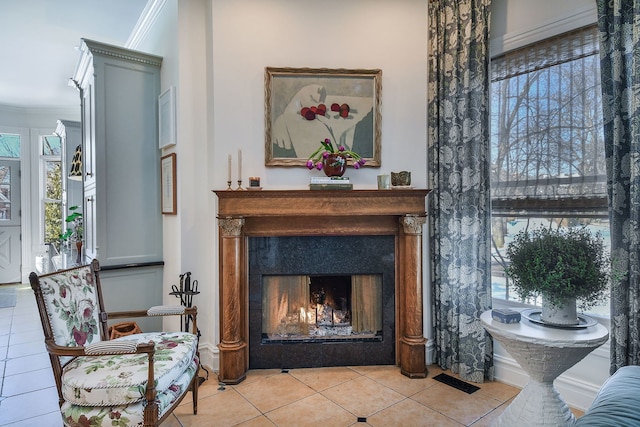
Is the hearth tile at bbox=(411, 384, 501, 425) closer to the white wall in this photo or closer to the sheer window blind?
the sheer window blind

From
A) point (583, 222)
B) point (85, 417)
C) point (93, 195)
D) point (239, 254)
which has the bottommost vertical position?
point (85, 417)

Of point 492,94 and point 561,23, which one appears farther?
point 492,94

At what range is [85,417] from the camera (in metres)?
1.71

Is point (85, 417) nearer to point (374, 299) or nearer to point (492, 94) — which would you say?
point (374, 299)

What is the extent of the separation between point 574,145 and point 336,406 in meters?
2.22

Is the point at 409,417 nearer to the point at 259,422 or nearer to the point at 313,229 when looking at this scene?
the point at 259,422

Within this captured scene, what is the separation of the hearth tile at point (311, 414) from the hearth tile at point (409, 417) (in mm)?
162

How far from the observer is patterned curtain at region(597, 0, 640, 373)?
1937mm

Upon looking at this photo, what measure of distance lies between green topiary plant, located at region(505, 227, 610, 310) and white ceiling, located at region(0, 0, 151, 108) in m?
3.65

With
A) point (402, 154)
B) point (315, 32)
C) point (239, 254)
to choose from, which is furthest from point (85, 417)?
point (315, 32)

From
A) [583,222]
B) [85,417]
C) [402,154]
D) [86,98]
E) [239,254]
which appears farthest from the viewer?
[86,98]

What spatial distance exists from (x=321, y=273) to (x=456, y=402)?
1250mm

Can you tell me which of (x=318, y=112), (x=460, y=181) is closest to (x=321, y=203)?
(x=318, y=112)

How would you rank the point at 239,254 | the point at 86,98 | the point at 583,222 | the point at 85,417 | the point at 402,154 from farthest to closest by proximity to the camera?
1. the point at 86,98
2. the point at 402,154
3. the point at 239,254
4. the point at 583,222
5. the point at 85,417
